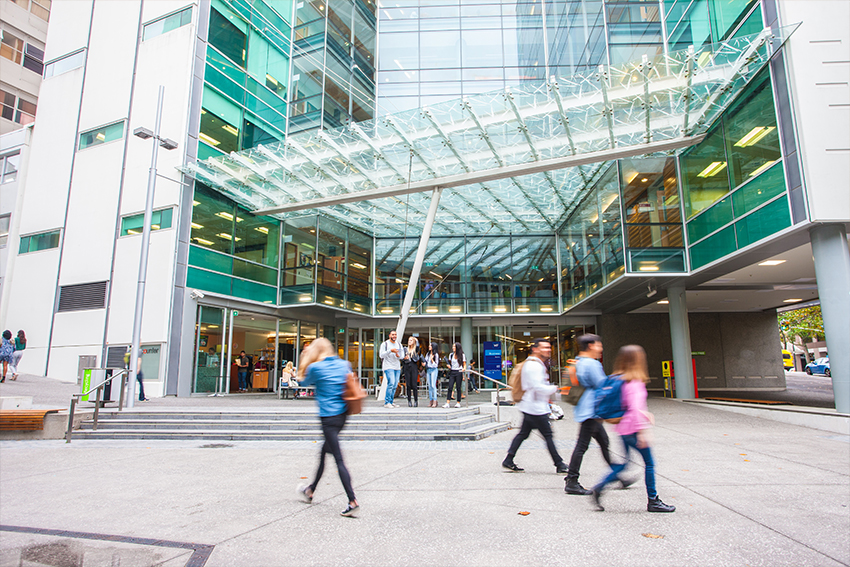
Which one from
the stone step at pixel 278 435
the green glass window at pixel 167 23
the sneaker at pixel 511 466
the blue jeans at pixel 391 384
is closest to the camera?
the sneaker at pixel 511 466

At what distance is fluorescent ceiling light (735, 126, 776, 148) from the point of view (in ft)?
40.8

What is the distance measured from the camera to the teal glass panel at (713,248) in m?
14.1

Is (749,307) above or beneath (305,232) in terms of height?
beneath

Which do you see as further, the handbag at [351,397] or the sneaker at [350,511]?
the handbag at [351,397]

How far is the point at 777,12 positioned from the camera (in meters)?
11.8

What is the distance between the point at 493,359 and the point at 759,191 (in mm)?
15690

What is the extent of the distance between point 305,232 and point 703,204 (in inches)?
620

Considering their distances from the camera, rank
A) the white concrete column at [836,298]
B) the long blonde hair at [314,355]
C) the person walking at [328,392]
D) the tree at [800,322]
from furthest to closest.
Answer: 1. the tree at [800,322]
2. the white concrete column at [836,298]
3. the long blonde hair at [314,355]
4. the person walking at [328,392]

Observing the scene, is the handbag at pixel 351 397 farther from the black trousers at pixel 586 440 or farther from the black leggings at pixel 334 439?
the black trousers at pixel 586 440

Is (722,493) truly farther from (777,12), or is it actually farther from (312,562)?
(777,12)

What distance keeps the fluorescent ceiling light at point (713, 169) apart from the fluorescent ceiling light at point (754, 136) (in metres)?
0.93

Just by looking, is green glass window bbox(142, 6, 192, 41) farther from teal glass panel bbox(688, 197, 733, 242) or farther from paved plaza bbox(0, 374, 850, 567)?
teal glass panel bbox(688, 197, 733, 242)

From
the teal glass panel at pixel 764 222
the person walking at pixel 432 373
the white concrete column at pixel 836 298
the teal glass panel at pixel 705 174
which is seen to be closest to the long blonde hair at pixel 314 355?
the person walking at pixel 432 373

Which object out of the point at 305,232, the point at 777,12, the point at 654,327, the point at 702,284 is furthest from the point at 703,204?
the point at 305,232
